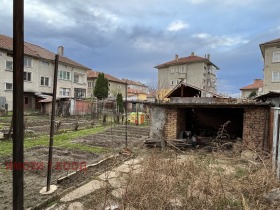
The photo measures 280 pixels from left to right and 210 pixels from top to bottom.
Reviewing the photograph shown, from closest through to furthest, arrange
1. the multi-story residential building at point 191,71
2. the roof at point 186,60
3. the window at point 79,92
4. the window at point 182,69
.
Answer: the window at point 79,92
the roof at point 186,60
the multi-story residential building at point 191,71
the window at point 182,69

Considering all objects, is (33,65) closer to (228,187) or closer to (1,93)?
(1,93)

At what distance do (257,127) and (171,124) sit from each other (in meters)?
3.31

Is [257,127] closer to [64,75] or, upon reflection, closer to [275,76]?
[275,76]

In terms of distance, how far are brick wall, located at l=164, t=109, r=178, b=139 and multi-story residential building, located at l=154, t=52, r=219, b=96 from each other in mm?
38165

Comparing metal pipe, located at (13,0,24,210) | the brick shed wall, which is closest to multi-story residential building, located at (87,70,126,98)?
the brick shed wall

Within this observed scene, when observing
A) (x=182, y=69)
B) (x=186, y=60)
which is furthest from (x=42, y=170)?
(x=186, y=60)

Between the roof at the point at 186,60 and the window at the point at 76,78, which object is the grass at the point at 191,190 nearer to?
the window at the point at 76,78

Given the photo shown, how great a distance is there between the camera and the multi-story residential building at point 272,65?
92.8ft

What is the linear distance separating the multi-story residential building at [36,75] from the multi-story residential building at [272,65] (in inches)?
1166

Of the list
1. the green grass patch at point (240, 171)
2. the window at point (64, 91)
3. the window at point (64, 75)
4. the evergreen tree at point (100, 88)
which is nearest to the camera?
the green grass patch at point (240, 171)

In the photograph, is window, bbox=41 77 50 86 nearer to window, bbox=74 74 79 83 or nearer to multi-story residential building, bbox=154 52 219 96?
window, bbox=74 74 79 83

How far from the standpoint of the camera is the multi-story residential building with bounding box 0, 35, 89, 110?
28.0 meters

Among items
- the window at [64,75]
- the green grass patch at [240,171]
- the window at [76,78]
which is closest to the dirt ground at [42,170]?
the green grass patch at [240,171]

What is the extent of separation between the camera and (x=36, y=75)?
32.2 metres
